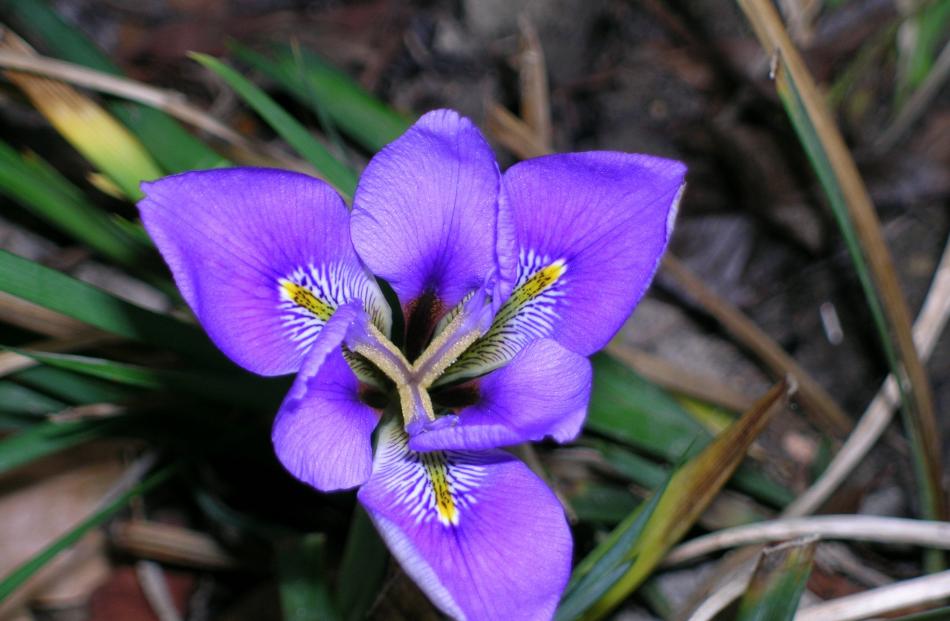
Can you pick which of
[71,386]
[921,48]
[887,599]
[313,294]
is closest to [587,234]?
[313,294]

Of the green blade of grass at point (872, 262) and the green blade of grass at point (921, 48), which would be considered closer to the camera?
the green blade of grass at point (872, 262)

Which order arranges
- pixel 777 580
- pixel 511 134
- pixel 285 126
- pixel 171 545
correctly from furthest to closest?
pixel 511 134
pixel 171 545
pixel 285 126
pixel 777 580

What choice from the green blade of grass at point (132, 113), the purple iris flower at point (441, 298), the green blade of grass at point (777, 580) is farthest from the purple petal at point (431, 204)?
the green blade of grass at point (777, 580)

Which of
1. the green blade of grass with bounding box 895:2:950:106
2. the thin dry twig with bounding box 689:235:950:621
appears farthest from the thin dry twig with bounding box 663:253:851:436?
the green blade of grass with bounding box 895:2:950:106

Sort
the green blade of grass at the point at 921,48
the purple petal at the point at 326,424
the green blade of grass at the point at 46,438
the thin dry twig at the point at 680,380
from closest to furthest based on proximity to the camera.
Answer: the purple petal at the point at 326,424 < the green blade of grass at the point at 46,438 < the thin dry twig at the point at 680,380 < the green blade of grass at the point at 921,48

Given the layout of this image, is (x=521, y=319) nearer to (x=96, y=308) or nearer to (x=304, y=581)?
(x=304, y=581)

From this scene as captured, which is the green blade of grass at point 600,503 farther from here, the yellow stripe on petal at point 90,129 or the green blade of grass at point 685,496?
the yellow stripe on petal at point 90,129

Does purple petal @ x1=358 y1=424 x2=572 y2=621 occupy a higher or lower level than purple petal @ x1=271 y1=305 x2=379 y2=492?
lower

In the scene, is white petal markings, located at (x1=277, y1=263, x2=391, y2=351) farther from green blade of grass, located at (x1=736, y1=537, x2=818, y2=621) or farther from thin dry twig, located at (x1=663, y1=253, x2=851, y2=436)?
thin dry twig, located at (x1=663, y1=253, x2=851, y2=436)
